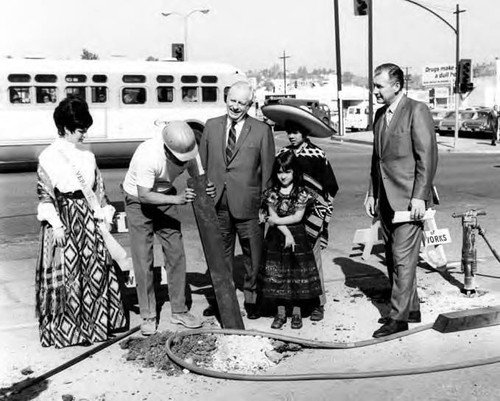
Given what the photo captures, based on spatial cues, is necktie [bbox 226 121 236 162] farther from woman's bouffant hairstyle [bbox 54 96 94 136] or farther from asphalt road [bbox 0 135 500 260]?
asphalt road [bbox 0 135 500 260]

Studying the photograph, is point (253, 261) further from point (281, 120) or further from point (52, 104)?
point (52, 104)

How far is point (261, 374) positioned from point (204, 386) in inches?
15.8

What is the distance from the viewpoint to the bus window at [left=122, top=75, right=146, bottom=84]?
64.8 ft

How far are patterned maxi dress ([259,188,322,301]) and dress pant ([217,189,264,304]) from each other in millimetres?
216

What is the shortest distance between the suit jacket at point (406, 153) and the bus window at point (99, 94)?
594 inches

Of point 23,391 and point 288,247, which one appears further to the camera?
point 288,247

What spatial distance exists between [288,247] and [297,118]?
1.01m

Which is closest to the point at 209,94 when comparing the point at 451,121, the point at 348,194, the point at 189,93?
the point at 189,93

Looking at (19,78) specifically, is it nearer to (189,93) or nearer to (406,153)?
(189,93)

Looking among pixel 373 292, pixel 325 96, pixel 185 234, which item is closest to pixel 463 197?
pixel 185 234

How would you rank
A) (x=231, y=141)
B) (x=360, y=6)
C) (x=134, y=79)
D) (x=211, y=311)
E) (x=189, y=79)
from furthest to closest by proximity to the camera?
(x=360, y=6) → (x=189, y=79) → (x=134, y=79) → (x=211, y=311) → (x=231, y=141)

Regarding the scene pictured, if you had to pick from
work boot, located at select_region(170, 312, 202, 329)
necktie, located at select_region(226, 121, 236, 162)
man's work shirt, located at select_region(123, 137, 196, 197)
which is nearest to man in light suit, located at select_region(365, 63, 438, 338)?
necktie, located at select_region(226, 121, 236, 162)

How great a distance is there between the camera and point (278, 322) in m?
5.45

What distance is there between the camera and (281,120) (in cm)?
559
